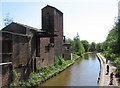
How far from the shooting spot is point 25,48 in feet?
35.8

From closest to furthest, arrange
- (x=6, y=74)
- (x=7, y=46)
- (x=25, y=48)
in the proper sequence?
(x=6, y=74) < (x=7, y=46) < (x=25, y=48)

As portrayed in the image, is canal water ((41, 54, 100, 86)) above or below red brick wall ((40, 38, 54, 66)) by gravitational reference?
below

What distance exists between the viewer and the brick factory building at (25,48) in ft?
28.4

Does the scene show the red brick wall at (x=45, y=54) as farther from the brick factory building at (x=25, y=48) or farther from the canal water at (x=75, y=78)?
the canal water at (x=75, y=78)

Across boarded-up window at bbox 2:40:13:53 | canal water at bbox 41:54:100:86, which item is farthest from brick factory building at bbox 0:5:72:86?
canal water at bbox 41:54:100:86

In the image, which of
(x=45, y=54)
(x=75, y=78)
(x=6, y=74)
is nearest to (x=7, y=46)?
(x=6, y=74)

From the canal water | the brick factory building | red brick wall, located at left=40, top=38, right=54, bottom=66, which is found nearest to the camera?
the brick factory building

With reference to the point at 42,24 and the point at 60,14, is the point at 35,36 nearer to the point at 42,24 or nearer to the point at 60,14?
the point at 42,24

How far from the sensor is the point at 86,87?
1026 cm

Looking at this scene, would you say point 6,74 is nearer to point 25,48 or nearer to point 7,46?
point 7,46

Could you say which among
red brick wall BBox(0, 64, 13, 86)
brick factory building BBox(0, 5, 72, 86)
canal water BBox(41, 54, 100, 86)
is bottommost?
canal water BBox(41, 54, 100, 86)

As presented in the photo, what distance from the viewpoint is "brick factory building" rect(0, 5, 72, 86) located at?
8648 millimetres

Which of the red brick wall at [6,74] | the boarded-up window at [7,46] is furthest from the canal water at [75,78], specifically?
the boarded-up window at [7,46]

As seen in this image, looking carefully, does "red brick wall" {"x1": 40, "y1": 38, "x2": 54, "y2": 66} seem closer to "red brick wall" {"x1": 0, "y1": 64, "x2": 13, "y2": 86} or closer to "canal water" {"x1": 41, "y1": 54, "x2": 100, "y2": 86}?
"canal water" {"x1": 41, "y1": 54, "x2": 100, "y2": 86}
